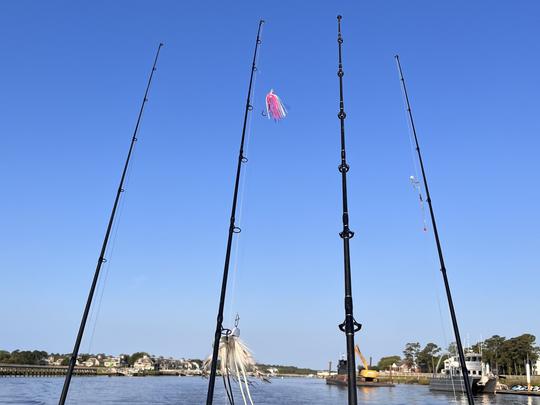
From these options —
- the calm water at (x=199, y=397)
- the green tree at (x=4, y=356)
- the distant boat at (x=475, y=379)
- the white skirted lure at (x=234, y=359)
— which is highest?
the green tree at (x=4, y=356)

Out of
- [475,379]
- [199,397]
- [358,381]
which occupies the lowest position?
[199,397]

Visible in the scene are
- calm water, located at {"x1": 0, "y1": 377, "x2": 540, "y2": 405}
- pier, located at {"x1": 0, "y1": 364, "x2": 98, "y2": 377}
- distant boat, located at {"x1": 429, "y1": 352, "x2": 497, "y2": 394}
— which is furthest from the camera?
pier, located at {"x1": 0, "y1": 364, "x2": 98, "y2": 377}

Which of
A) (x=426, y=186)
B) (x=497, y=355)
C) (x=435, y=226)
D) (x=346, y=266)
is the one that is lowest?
(x=346, y=266)

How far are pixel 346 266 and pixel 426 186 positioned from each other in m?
6.15

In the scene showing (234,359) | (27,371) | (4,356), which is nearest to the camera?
(234,359)

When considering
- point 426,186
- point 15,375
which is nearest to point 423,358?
point 15,375

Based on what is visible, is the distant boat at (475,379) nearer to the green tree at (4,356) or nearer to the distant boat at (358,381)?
the distant boat at (358,381)

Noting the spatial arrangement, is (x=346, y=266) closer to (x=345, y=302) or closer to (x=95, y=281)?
(x=345, y=302)

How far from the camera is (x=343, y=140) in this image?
8250 millimetres

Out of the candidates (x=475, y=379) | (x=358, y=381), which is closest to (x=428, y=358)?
(x=358, y=381)

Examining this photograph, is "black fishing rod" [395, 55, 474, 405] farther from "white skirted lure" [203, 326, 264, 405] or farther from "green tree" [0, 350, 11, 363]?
"green tree" [0, 350, 11, 363]

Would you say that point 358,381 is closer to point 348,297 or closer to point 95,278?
point 95,278

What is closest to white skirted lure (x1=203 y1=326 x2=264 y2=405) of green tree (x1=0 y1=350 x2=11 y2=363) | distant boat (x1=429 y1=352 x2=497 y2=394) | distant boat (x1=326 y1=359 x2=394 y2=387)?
distant boat (x1=429 y1=352 x2=497 y2=394)

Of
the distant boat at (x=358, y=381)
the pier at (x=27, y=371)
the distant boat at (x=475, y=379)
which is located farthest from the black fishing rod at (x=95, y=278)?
the pier at (x=27, y=371)
